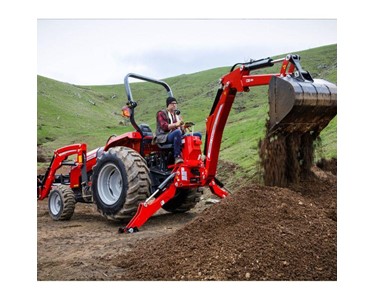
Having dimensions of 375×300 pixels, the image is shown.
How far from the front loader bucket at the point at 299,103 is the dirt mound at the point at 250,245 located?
2.70 ft

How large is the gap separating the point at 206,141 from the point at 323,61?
2085 mm

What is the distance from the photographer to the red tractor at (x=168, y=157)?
19.9ft

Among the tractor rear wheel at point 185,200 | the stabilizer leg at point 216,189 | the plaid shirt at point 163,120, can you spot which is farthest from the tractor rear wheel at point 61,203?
the stabilizer leg at point 216,189

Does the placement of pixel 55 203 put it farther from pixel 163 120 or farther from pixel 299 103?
pixel 299 103

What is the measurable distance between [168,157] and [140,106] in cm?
103

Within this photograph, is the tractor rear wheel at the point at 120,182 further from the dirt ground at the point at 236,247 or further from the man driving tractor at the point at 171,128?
the dirt ground at the point at 236,247

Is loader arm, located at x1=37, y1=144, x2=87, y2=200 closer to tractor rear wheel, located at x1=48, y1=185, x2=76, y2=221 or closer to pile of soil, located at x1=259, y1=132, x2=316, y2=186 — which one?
tractor rear wheel, located at x1=48, y1=185, x2=76, y2=221

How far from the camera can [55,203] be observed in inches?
364

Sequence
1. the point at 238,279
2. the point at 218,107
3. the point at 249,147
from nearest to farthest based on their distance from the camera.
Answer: the point at 238,279 < the point at 218,107 < the point at 249,147

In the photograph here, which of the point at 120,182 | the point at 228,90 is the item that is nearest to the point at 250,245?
the point at 228,90

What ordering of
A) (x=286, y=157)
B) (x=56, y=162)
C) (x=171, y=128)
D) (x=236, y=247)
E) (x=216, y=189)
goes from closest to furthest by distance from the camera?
(x=236, y=247)
(x=286, y=157)
(x=171, y=128)
(x=216, y=189)
(x=56, y=162)

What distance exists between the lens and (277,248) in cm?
530
